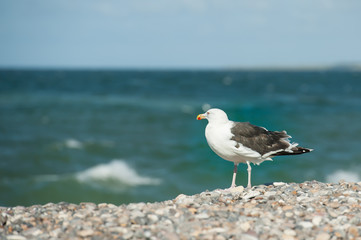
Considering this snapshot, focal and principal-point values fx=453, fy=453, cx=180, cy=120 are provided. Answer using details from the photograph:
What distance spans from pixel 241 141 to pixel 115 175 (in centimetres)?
1203

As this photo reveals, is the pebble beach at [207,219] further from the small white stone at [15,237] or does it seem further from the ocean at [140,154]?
the ocean at [140,154]

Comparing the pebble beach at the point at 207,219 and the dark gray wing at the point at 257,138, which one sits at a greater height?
the dark gray wing at the point at 257,138

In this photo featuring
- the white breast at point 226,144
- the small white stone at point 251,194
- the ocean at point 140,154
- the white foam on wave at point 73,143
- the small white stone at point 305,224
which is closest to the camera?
the small white stone at point 305,224

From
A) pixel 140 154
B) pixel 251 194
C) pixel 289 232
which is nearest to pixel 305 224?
pixel 289 232

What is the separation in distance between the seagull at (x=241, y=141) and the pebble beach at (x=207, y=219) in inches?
35.3

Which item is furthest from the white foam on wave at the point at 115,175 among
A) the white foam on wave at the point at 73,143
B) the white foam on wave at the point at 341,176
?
the white foam on wave at the point at 341,176

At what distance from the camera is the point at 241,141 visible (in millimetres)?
7246

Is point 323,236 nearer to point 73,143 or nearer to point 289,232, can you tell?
point 289,232

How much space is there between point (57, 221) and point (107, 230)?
864mm

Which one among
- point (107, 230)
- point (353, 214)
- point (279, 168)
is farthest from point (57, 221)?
point (279, 168)

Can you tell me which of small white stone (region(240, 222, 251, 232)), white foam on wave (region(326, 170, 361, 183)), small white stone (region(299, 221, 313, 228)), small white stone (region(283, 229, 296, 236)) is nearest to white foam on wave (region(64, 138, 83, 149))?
white foam on wave (region(326, 170, 361, 183))

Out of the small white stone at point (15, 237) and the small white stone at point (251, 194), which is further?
the small white stone at point (251, 194)

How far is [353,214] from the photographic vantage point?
568 centimetres

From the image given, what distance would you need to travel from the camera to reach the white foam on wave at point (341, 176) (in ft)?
58.1
